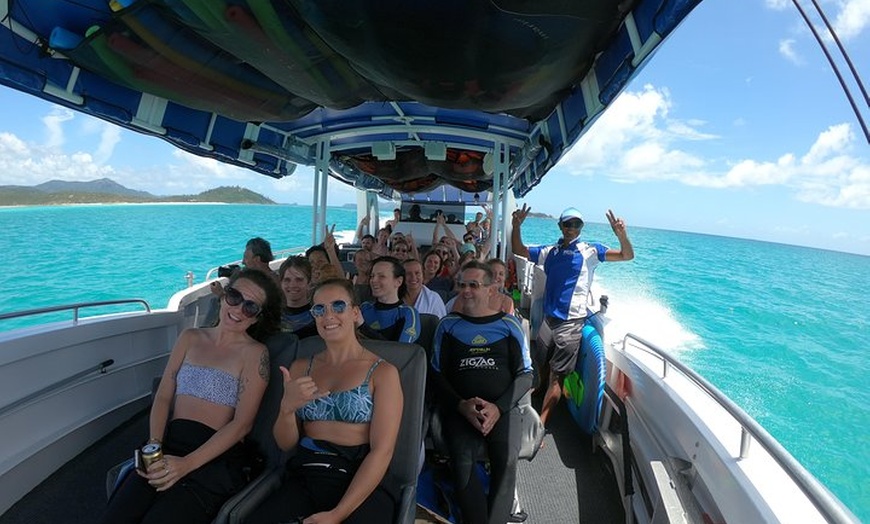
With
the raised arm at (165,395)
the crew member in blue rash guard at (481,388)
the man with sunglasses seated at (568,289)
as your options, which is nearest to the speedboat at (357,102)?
the man with sunglasses seated at (568,289)

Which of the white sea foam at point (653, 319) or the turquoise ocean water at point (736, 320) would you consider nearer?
the turquoise ocean water at point (736, 320)

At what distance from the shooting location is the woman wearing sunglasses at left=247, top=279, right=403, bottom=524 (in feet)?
5.24

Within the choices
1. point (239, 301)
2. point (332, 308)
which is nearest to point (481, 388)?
point (332, 308)

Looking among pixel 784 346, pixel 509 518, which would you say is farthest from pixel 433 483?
pixel 784 346

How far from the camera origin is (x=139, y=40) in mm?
2350

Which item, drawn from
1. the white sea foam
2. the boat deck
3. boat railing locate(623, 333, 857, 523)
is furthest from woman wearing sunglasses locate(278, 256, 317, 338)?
the white sea foam

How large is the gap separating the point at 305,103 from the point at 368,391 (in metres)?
2.31

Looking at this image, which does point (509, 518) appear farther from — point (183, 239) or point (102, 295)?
point (183, 239)

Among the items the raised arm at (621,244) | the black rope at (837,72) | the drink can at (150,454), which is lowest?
the drink can at (150,454)

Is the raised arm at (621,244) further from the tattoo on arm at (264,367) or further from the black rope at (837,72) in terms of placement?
the tattoo on arm at (264,367)

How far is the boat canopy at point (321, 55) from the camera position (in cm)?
176

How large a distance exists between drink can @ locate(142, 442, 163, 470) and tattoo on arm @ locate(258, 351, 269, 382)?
18.2 inches

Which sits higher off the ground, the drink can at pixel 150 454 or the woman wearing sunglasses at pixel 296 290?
the woman wearing sunglasses at pixel 296 290

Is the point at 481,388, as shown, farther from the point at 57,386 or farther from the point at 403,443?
the point at 57,386
